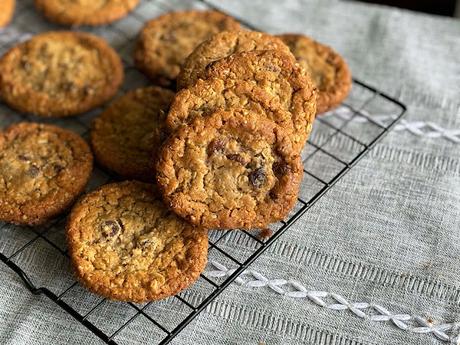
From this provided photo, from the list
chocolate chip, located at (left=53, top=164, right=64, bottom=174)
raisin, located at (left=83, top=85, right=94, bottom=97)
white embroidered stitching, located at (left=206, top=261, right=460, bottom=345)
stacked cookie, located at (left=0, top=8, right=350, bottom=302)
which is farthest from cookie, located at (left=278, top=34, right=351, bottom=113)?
chocolate chip, located at (left=53, top=164, right=64, bottom=174)

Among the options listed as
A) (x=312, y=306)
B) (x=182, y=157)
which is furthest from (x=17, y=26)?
(x=312, y=306)

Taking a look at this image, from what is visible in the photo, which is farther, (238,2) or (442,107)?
(238,2)

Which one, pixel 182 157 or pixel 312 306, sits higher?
pixel 182 157

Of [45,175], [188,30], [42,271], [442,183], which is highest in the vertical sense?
[188,30]

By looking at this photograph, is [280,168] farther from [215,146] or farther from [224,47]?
[224,47]

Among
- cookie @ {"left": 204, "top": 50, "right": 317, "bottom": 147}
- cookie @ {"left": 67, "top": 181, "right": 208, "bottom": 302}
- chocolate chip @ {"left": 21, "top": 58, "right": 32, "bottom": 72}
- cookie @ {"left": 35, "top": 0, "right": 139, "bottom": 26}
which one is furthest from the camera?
cookie @ {"left": 35, "top": 0, "right": 139, "bottom": 26}

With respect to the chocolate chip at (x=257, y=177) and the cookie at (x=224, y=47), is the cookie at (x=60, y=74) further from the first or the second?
the chocolate chip at (x=257, y=177)

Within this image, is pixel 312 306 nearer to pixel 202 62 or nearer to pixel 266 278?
pixel 266 278

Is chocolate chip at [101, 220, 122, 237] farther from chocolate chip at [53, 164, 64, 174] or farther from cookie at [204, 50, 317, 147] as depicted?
cookie at [204, 50, 317, 147]


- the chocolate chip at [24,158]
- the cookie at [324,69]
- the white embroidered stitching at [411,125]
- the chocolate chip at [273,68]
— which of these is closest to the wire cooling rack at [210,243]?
the white embroidered stitching at [411,125]
